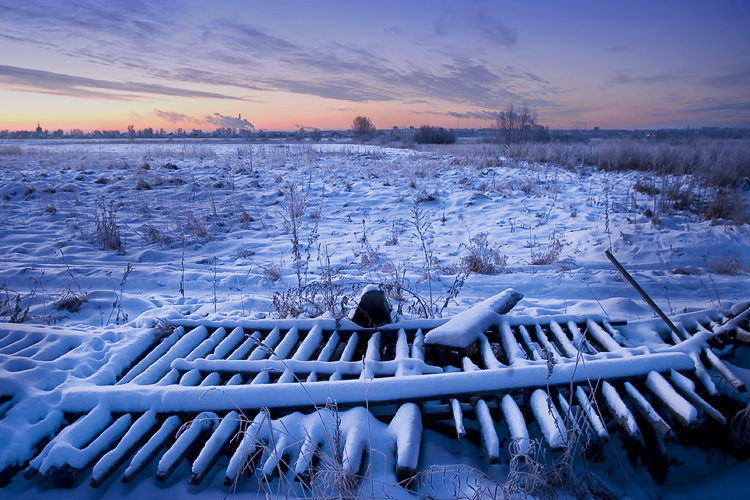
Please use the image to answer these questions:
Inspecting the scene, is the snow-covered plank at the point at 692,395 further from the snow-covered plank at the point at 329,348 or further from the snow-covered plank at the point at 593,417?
the snow-covered plank at the point at 329,348

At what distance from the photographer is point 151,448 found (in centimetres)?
218

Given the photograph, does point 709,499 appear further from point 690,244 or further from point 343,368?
point 690,244

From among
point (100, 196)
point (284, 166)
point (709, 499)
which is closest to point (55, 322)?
point (709, 499)

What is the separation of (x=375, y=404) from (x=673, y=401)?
5.71ft

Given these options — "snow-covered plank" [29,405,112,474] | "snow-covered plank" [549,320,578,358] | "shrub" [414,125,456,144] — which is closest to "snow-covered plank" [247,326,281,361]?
"snow-covered plank" [29,405,112,474]

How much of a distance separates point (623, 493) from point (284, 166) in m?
15.6

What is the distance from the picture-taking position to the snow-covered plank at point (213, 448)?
6.66 feet

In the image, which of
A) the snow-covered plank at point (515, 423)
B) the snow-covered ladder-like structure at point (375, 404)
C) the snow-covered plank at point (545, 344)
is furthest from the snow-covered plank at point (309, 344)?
the snow-covered plank at point (545, 344)

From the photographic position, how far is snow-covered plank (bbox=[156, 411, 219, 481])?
206 cm

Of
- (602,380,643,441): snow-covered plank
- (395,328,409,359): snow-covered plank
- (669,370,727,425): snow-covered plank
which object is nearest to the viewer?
(602,380,643,441): snow-covered plank

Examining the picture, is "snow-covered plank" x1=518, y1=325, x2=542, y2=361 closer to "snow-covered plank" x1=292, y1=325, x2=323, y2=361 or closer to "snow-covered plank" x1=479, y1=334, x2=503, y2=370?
"snow-covered plank" x1=479, y1=334, x2=503, y2=370

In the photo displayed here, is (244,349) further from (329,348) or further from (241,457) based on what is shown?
(241,457)

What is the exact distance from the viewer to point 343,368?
2.72m

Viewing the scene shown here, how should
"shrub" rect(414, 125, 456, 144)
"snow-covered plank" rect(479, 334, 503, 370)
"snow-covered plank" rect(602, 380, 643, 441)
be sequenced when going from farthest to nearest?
"shrub" rect(414, 125, 456, 144), "snow-covered plank" rect(479, 334, 503, 370), "snow-covered plank" rect(602, 380, 643, 441)
